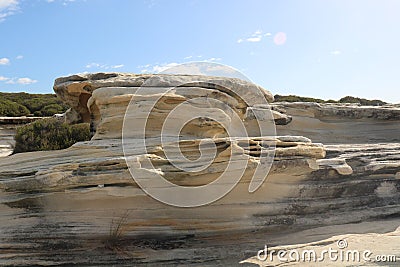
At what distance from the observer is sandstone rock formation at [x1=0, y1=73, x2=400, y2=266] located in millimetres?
7097

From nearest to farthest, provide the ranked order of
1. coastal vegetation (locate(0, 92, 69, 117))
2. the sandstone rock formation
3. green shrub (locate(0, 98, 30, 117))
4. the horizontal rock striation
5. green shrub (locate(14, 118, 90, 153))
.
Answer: the sandstone rock formation → green shrub (locate(14, 118, 90, 153)) → the horizontal rock striation → green shrub (locate(0, 98, 30, 117)) → coastal vegetation (locate(0, 92, 69, 117))

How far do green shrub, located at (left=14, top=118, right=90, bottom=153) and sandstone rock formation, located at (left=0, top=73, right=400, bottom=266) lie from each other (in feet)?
6.07

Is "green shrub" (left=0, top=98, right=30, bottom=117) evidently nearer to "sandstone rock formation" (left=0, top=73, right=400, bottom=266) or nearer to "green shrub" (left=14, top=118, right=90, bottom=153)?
"green shrub" (left=14, top=118, right=90, bottom=153)

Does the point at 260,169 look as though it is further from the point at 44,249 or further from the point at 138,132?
the point at 44,249

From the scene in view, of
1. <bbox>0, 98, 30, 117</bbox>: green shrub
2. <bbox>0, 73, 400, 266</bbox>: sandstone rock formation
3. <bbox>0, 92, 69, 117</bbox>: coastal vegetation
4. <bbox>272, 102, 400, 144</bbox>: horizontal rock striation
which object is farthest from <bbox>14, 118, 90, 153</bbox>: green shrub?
<bbox>0, 98, 30, 117</bbox>: green shrub

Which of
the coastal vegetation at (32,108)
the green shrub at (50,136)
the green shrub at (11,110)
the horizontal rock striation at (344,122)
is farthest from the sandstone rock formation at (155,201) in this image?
the green shrub at (11,110)

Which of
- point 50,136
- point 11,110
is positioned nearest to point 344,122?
point 50,136

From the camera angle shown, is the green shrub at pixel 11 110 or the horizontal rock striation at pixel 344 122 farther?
the green shrub at pixel 11 110

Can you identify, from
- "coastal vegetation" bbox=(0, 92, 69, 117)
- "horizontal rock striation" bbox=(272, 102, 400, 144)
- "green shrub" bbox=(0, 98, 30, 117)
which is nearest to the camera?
"horizontal rock striation" bbox=(272, 102, 400, 144)

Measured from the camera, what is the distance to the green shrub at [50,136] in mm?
10836

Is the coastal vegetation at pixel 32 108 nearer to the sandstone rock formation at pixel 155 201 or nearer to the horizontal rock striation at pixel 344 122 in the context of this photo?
the horizontal rock striation at pixel 344 122

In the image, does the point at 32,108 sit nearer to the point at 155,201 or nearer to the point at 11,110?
the point at 11,110

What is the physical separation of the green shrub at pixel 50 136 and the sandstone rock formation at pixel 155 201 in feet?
6.07

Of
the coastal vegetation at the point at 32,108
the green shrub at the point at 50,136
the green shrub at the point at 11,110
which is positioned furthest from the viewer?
the coastal vegetation at the point at 32,108
